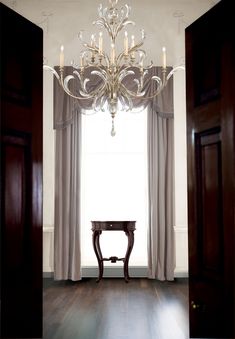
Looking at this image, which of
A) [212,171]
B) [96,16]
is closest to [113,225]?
[96,16]

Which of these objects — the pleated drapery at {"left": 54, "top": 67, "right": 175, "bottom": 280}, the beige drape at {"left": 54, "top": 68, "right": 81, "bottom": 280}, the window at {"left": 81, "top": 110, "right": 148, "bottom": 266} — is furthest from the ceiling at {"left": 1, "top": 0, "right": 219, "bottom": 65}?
the window at {"left": 81, "top": 110, "right": 148, "bottom": 266}

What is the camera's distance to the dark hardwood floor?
353cm

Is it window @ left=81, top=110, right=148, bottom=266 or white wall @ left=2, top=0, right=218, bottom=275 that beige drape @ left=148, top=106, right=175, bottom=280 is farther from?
window @ left=81, top=110, right=148, bottom=266

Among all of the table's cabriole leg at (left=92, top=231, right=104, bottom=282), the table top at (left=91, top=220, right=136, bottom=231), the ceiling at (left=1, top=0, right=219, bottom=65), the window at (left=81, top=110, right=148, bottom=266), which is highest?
the ceiling at (left=1, top=0, right=219, bottom=65)

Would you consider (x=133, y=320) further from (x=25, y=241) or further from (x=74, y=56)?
(x=74, y=56)

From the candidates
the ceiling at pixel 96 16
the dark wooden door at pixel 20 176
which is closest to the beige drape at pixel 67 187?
the ceiling at pixel 96 16

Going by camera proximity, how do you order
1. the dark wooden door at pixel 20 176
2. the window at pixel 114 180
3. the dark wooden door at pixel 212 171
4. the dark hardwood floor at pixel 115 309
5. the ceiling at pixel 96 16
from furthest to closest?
the window at pixel 114 180, the ceiling at pixel 96 16, the dark hardwood floor at pixel 115 309, the dark wooden door at pixel 20 176, the dark wooden door at pixel 212 171

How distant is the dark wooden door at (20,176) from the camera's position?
2.63 metres

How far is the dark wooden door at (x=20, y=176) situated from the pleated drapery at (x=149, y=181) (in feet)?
11.0

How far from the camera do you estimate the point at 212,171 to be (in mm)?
2678

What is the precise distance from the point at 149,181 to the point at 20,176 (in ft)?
12.1

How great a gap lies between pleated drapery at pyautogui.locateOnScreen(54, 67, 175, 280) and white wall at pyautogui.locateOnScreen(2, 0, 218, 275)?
10 centimetres

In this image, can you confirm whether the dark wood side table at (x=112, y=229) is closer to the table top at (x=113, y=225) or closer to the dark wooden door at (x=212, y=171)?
the table top at (x=113, y=225)

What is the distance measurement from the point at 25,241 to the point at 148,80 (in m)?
3.88
